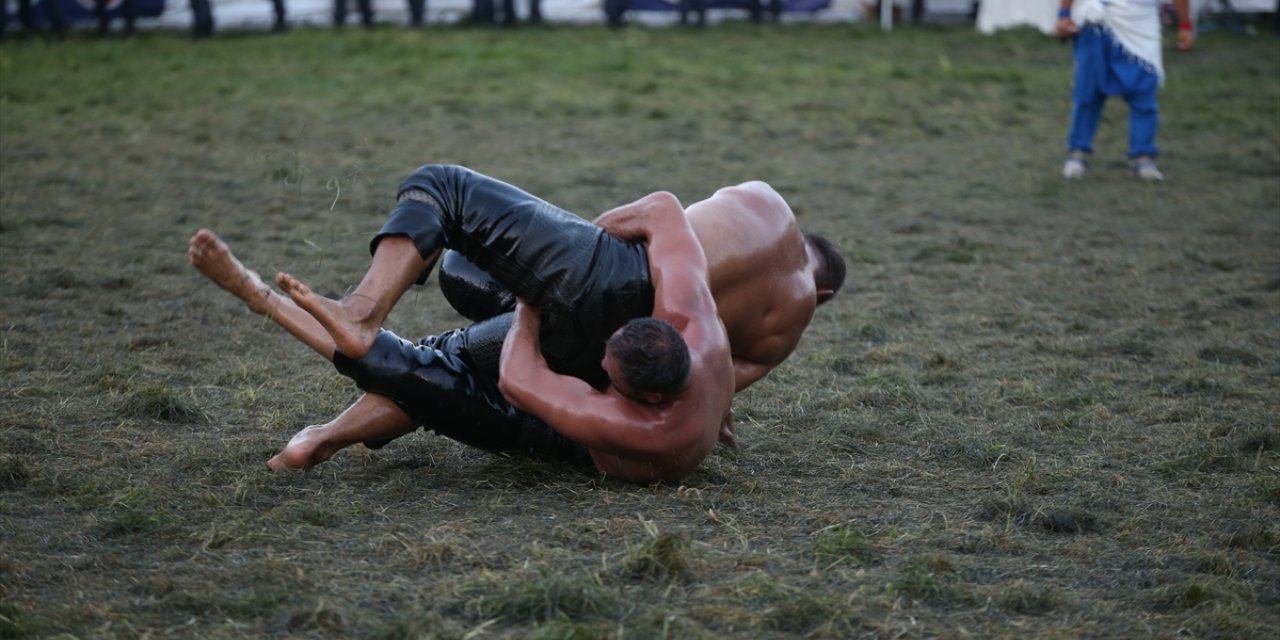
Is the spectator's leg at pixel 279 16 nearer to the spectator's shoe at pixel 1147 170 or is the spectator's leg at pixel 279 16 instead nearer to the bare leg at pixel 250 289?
the spectator's shoe at pixel 1147 170

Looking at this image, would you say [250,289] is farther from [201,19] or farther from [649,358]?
[201,19]

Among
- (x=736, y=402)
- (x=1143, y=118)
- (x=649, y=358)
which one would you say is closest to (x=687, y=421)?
(x=649, y=358)

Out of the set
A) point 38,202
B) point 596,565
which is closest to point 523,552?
point 596,565

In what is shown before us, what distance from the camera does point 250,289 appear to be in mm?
3627

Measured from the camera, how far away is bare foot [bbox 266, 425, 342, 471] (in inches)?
153

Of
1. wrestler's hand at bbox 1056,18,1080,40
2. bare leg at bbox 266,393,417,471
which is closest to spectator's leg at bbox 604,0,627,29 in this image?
wrestler's hand at bbox 1056,18,1080,40

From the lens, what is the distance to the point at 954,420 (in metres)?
4.57

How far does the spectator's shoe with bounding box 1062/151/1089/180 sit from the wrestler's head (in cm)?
596

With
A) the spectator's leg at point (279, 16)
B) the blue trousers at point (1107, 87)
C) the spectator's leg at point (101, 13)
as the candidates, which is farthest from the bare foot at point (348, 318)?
the spectator's leg at point (101, 13)

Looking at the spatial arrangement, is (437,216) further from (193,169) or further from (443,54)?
(443,54)

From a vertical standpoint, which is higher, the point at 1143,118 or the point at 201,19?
the point at 201,19

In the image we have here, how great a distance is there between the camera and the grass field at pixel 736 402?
10.1 feet

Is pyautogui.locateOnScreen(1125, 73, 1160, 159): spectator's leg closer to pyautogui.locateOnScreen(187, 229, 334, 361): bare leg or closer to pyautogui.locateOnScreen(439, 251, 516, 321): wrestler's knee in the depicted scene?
pyautogui.locateOnScreen(439, 251, 516, 321): wrestler's knee

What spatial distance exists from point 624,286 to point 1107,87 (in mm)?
5734
